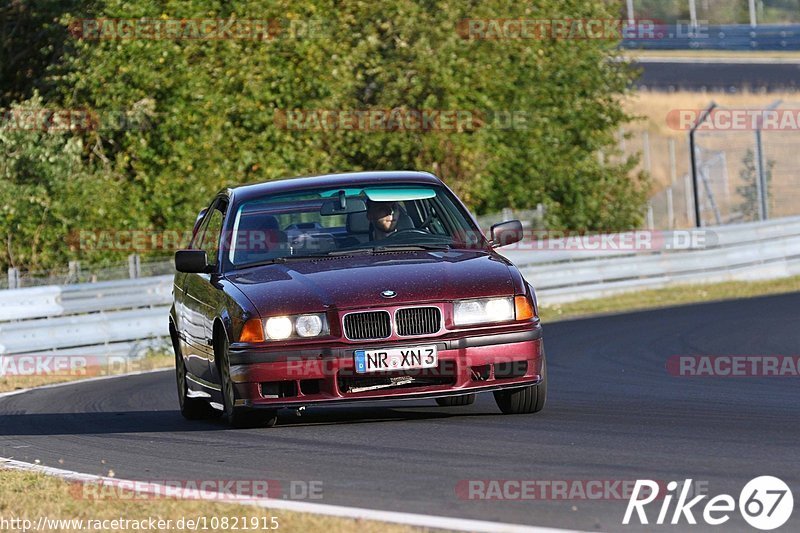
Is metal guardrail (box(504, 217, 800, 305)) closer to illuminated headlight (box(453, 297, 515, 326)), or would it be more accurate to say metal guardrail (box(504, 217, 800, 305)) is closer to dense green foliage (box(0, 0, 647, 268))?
dense green foliage (box(0, 0, 647, 268))

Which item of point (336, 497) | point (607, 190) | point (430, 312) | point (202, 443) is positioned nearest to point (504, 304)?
point (430, 312)

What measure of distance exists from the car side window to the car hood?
3.17 ft

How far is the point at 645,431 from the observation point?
842 centimetres

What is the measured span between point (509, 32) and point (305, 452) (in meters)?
22.6

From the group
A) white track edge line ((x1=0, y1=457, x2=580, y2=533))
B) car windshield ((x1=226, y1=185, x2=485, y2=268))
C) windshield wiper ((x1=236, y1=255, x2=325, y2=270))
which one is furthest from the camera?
car windshield ((x1=226, y1=185, x2=485, y2=268))

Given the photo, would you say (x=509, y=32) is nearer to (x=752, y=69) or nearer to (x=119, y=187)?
(x=119, y=187)

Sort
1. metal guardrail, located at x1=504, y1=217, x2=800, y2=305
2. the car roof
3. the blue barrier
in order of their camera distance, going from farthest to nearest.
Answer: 1. the blue barrier
2. metal guardrail, located at x1=504, y1=217, x2=800, y2=305
3. the car roof

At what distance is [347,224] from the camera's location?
1006 centimetres

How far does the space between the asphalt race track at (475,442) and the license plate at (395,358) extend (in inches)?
14.8

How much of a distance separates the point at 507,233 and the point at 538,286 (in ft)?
42.4

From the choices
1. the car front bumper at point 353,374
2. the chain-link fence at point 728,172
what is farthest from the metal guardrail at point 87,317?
the chain-link fence at point 728,172

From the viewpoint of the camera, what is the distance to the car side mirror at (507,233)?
1022 cm

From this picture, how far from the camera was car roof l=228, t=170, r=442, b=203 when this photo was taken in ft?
34.0

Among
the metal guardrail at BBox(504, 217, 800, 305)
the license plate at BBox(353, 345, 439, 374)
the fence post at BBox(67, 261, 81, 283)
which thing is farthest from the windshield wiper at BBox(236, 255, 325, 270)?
the metal guardrail at BBox(504, 217, 800, 305)
